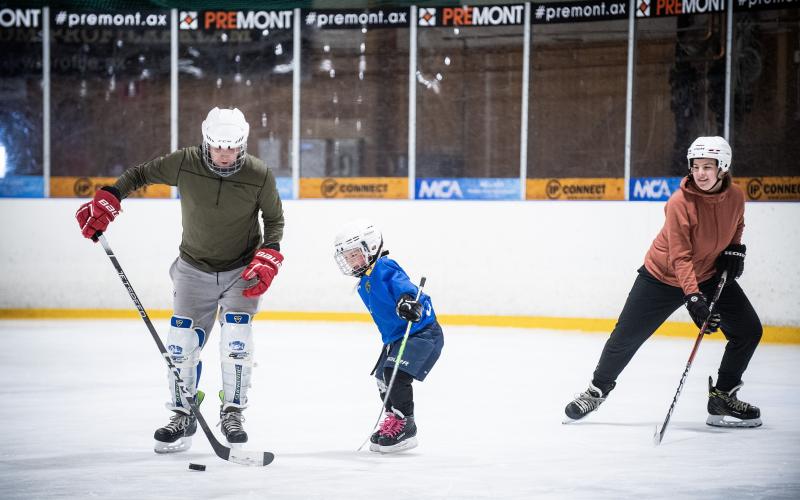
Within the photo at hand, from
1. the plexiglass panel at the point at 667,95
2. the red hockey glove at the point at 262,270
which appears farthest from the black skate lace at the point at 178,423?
the plexiglass panel at the point at 667,95

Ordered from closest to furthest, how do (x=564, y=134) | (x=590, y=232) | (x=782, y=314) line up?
(x=782, y=314) < (x=590, y=232) < (x=564, y=134)

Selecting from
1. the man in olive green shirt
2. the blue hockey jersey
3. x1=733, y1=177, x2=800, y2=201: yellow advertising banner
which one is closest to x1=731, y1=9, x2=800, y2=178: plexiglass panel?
x1=733, y1=177, x2=800, y2=201: yellow advertising banner

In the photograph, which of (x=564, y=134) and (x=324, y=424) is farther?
(x=564, y=134)

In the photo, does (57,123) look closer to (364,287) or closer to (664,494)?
(364,287)

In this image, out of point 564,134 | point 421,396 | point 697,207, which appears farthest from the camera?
point 564,134

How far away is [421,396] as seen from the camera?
15.8ft

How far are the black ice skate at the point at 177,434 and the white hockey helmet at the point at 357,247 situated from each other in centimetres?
72

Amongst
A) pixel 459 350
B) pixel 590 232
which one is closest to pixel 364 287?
pixel 459 350

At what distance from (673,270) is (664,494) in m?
1.25

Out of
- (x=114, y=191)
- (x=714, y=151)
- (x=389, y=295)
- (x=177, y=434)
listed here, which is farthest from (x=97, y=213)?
(x=714, y=151)

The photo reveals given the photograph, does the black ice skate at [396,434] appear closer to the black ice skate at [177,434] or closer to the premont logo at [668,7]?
the black ice skate at [177,434]

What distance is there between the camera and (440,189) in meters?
8.41

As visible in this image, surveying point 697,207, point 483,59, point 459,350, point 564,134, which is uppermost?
point 483,59

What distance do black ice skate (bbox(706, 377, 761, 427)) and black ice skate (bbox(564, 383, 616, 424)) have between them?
0.44m
